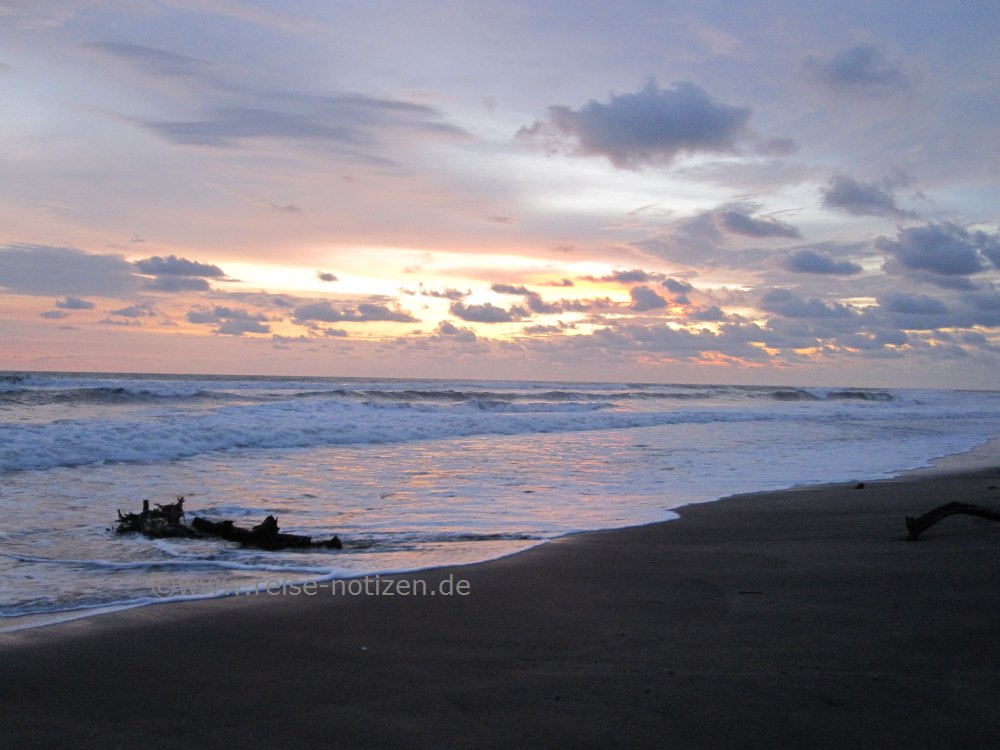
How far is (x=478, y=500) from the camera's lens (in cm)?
880

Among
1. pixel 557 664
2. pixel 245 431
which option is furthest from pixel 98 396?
pixel 557 664

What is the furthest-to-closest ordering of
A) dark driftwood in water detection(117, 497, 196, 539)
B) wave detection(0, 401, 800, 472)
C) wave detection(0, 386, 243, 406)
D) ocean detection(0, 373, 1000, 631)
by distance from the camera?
wave detection(0, 386, 243, 406) < wave detection(0, 401, 800, 472) < dark driftwood in water detection(117, 497, 196, 539) < ocean detection(0, 373, 1000, 631)

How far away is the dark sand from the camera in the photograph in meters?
2.65

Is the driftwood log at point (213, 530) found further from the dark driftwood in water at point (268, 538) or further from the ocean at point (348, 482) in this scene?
the ocean at point (348, 482)

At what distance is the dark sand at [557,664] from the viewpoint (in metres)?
2.65

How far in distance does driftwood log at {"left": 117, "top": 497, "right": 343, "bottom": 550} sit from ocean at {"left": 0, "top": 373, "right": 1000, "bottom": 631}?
13cm

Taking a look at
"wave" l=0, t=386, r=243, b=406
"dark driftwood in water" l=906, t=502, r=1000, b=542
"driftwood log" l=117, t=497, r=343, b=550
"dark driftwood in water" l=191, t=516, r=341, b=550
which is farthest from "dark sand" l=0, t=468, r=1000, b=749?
"wave" l=0, t=386, r=243, b=406

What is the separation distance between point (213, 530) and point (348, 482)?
4.03 meters

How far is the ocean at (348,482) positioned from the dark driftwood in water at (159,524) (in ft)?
0.42

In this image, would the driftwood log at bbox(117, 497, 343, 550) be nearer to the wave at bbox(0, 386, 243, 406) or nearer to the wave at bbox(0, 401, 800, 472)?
the wave at bbox(0, 401, 800, 472)

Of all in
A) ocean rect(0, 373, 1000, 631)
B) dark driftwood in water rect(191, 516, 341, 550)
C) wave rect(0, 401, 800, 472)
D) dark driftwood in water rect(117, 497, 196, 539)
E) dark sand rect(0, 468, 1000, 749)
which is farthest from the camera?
wave rect(0, 401, 800, 472)

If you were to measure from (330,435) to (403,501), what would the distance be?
923cm

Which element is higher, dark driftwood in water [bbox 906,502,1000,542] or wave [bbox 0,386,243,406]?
wave [bbox 0,386,243,406]

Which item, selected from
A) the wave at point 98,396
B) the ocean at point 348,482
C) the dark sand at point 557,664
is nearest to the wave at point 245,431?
the ocean at point 348,482
